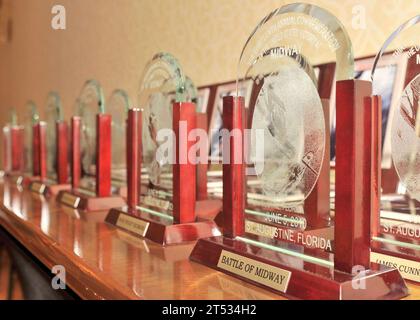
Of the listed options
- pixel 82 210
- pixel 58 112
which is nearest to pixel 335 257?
pixel 82 210

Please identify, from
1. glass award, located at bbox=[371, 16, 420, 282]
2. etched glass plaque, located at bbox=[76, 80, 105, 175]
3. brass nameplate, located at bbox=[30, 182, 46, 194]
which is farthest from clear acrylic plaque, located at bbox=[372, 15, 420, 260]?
brass nameplate, located at bbox=[30, 182, 46, 194]

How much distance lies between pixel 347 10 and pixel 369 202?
2.51 feet

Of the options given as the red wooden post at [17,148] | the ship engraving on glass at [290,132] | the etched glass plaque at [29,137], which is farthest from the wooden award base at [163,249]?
the red wooden post at [17,148]

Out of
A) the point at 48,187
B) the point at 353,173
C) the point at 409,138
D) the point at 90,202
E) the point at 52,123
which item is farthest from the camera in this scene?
the point at 52,123

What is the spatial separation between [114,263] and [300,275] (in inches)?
13.8

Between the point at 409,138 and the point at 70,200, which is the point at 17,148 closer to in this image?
the point at 70,200

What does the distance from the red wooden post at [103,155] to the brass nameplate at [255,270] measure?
76cm

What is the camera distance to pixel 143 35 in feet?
6.73

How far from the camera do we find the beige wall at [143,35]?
3.96ft

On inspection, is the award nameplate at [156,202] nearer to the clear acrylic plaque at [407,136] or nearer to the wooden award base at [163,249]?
the wooden award base at [163,249]

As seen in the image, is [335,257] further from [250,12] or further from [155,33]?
[155,33]

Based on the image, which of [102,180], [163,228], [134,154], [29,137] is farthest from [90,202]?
[29,137]

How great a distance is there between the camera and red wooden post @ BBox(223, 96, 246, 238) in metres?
0.81

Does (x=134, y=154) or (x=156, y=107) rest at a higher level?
(x=156, y=107)
